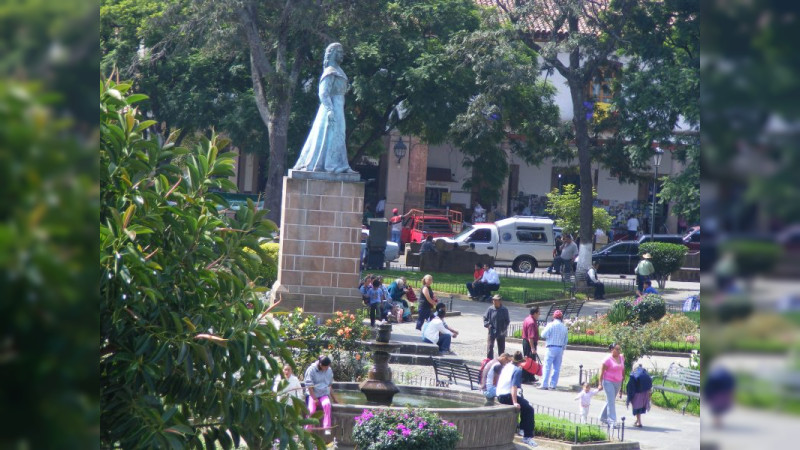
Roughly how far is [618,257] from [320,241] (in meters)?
18.8

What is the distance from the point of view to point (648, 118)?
30922 mm

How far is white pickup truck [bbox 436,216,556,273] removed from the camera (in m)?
35.3

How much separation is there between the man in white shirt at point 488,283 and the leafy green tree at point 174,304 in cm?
2165

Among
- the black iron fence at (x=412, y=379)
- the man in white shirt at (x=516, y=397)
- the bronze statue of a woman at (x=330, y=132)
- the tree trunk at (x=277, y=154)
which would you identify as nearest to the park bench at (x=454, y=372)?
the black iron fence at (x=412, y=379)

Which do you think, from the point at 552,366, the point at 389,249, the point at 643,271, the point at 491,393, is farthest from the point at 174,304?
the point at 389,249

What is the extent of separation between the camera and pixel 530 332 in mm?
18594

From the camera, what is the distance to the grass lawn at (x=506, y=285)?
29.1 meters

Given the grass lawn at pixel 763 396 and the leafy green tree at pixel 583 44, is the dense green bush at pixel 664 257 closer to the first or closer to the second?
the leafy green tree at pixel 583 44

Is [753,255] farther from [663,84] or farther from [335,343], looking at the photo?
[663,84]

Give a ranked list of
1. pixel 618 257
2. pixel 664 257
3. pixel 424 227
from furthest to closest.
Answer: pixel 424 227
pixel 618 257
pixel 664 257

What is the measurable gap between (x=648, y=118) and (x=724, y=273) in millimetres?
30544

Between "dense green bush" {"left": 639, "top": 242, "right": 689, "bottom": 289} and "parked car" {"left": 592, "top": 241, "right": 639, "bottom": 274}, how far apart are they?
246cm

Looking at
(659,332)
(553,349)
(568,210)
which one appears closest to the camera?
(553,349)

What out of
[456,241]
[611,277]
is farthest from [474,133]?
[611,277]
